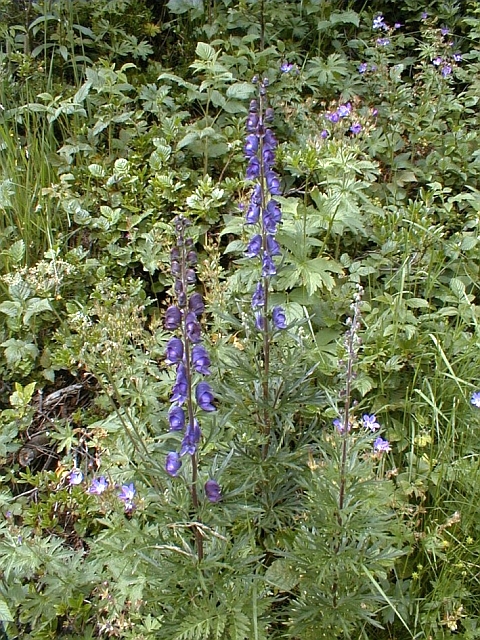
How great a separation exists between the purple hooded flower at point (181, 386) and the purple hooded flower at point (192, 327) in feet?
0.29

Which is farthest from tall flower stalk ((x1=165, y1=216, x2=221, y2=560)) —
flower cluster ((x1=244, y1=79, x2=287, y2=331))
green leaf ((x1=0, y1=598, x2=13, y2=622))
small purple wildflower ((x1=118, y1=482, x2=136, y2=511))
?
green leaf ((x1=0, y1=598, x2=13, y2=622))

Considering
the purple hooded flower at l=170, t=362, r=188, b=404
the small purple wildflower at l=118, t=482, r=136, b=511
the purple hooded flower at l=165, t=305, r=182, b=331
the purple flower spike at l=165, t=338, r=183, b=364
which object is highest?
the purple hooded flower at l=165, t=305, r=182, b=331

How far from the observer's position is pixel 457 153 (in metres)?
3.72

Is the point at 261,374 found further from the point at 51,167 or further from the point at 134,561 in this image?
the point at 51,167

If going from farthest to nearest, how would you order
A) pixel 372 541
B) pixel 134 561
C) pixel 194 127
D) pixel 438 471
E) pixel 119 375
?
pixel 194 127 < pixel 119 375 < pixel 438 471 < pixel 372 541 < pixel 134 561

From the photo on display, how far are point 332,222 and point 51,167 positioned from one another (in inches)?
66.1

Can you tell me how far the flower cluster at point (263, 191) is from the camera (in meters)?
1.75

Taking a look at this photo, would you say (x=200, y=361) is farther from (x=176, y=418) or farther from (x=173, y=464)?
(x=173, y=464)

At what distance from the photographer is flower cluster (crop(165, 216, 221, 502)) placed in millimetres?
1467

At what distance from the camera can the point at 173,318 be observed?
1464 mm

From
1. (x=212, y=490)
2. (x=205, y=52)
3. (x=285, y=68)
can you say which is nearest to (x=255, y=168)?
(x=212, y=490)

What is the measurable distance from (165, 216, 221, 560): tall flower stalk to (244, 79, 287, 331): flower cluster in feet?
1.08

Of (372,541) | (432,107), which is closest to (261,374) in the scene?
(372,541)

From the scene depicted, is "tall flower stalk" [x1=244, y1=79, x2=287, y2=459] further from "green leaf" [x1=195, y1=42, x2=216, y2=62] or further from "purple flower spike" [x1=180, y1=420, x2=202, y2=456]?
"green leaf" [x1=195, y1=42, x2=216, y2=62]
